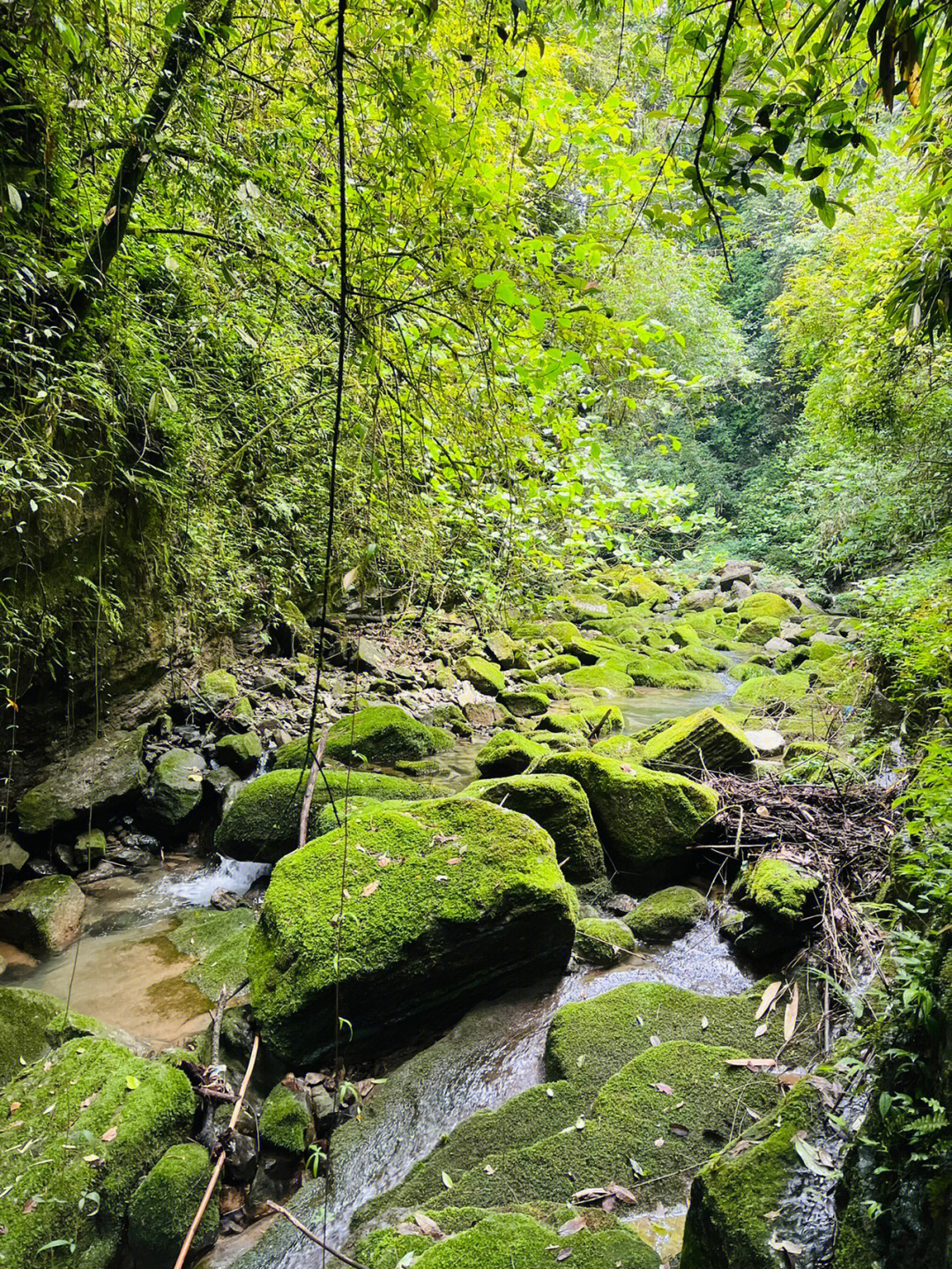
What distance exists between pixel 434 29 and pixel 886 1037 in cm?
441

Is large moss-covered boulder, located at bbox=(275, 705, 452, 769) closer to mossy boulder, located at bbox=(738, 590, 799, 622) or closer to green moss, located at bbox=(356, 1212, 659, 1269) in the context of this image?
green moss, located at bbox=(356, 1212, 659, 1269)

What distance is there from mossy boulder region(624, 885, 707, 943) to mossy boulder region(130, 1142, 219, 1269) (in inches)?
106

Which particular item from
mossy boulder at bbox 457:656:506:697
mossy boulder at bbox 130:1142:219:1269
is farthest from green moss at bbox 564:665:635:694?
mossy boulder at bbox 130:1142:219:1269

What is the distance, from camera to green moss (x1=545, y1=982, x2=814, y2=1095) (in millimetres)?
3154

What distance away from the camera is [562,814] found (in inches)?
191

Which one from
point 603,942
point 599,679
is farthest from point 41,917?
point 599,679

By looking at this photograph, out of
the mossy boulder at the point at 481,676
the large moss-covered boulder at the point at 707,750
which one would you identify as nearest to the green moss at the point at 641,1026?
the large moss-covered boulder at the point at 707,750

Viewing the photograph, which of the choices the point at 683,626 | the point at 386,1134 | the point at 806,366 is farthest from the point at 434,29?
the point at 683,626

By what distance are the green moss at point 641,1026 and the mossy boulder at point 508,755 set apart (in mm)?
2777

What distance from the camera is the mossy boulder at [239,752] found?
22.5 ft

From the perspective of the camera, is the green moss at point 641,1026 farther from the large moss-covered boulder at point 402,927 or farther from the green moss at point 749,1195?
the green moss at point 749,1195

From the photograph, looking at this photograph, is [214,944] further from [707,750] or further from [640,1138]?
[707,750]

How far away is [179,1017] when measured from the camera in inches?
165

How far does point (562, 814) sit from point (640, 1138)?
2276 millimetres
